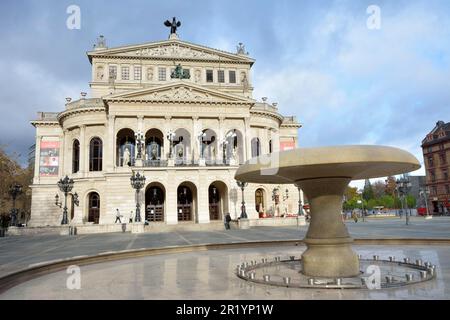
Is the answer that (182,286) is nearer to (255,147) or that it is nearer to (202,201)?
(202,201)

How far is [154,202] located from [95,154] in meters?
11.1

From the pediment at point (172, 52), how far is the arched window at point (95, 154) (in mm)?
12345

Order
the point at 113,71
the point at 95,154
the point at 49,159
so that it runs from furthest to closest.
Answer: the point at 113,71 < the point at 49,159 < the point at 95,154

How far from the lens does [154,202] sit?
45062 mm

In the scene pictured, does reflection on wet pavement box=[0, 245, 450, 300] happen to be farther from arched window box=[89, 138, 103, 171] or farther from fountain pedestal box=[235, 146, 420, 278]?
arched window box=[89, 138, 103, 171]

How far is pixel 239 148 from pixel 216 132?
154 inches

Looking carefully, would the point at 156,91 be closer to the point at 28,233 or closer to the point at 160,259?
the point at 28,233

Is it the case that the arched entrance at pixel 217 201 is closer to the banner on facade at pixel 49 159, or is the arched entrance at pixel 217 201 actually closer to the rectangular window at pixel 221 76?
the rectangular window at pixel 221 76

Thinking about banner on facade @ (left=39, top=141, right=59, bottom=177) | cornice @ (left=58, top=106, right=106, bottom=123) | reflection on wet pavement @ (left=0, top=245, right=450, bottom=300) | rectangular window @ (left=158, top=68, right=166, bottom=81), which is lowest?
reflection on wet pavement @ (left=0, top=245, right=450, bottom=300)

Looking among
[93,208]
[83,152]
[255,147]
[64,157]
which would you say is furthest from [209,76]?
[93,208]

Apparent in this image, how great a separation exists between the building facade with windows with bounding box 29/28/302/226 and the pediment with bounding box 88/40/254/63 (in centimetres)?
14

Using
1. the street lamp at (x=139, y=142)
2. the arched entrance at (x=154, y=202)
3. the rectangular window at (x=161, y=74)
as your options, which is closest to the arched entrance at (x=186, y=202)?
the arched entrance at (x=154, y=202)

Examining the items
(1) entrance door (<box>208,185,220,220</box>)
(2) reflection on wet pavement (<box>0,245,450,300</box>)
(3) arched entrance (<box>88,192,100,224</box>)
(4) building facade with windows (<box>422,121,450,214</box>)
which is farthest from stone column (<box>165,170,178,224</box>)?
(4) building facade with windows (<box>422,121,450,214</box>)

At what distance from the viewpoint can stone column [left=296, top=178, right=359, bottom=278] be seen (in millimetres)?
8047
